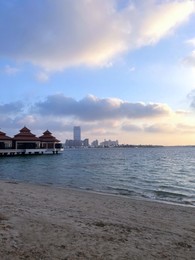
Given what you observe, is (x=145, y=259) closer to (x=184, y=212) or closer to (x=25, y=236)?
(x=25, y=236)

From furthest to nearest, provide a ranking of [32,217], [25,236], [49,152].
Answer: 1. [49,152]
2. [32,217]
3. [25,236]

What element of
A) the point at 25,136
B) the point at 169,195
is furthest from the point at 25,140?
the point at 169,195

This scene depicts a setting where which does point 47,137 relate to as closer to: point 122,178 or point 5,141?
point 5,141

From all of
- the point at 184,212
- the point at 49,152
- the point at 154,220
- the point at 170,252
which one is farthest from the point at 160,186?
the point at 49,152

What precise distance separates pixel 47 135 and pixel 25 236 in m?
109

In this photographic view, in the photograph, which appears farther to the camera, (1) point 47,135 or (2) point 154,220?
(1) point 47,135

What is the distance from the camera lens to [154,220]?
11.5m

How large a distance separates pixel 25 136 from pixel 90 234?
9852cm

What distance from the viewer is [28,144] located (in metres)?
104

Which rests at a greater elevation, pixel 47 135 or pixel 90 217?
pixel 47 135

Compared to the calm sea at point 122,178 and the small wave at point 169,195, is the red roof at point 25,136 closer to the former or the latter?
the calm sea at point 122,178

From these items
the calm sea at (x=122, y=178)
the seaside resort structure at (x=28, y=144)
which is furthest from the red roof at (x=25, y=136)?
the calm sea at (x=122, y=178)

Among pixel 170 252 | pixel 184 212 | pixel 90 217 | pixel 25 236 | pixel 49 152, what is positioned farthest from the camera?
pixel 49 152

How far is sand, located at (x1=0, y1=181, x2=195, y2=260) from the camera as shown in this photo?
691 centimetres
